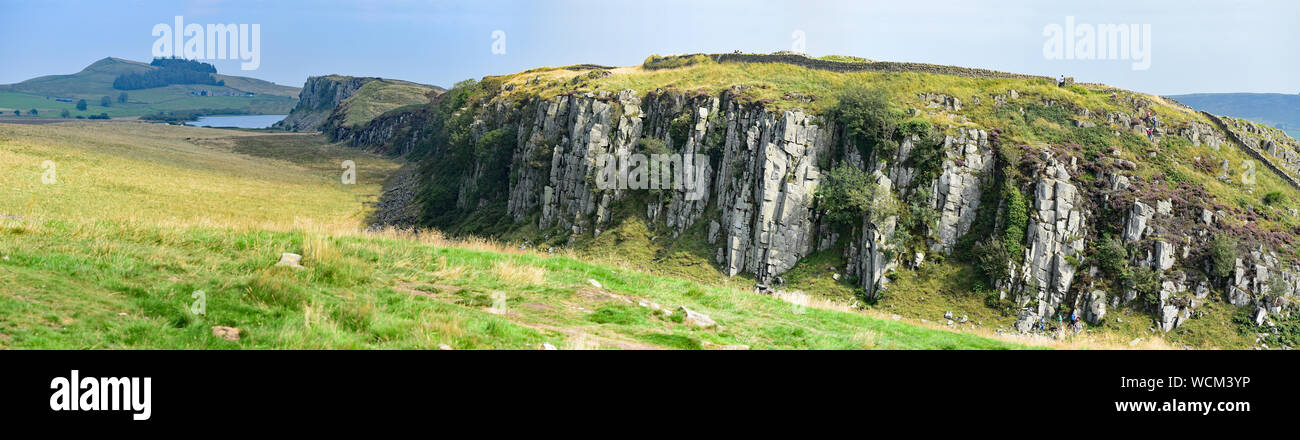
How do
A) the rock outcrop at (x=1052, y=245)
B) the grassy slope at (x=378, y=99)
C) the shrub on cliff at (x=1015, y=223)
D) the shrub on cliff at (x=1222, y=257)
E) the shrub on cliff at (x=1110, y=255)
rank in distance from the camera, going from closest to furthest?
1. the shrub on cliff at (x=1222, y=257)
2. the shrub on cliff at (x=1110, y=255)
3. the rock outcrop at (x=1052, y=245)
4. the shrub on cliff at (x=1015, y=223)
5. the grassy slope at (x=378, y=99)

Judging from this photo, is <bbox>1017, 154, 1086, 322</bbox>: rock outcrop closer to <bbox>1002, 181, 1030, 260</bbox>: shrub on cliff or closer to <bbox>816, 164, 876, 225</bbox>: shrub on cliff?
<bbox>1002, 181, 1030, 260</bbox>: shrub on cliff

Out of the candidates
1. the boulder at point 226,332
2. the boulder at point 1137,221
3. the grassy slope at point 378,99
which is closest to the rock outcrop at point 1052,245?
the boulder at point 1137,221

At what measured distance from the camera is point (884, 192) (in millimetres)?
38625

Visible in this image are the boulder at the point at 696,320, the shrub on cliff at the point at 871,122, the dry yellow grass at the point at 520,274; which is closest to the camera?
the boulder at the point at 696,320

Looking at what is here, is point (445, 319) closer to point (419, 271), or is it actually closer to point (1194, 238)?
point (419, 271)

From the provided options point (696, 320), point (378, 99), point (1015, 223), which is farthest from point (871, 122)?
point (378, 99)

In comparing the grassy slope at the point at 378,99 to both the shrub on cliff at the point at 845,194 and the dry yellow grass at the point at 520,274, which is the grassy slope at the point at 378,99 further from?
the dry yellow grass at the point at 520,274

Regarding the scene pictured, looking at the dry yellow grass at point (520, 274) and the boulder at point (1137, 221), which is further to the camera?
the boulder at point (1137, 221)

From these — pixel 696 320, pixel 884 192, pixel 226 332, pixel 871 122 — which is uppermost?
pixel 871 122

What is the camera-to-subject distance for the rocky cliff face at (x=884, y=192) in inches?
1321

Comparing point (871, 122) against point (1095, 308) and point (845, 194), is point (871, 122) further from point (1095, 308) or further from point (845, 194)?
point (1095, 308)

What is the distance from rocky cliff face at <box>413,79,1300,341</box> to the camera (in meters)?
33.6
